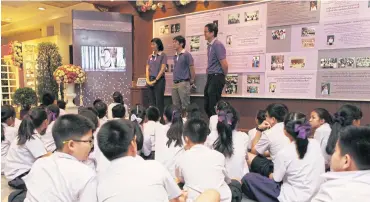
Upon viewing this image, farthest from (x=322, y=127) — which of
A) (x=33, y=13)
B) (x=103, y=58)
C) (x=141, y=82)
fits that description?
(x=33, y=13)

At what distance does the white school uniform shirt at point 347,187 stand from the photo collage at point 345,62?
2.84 metres

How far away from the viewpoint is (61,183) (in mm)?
1336

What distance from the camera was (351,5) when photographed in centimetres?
362

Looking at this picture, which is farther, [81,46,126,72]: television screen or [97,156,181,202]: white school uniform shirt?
[81,46,126,72]: television screen

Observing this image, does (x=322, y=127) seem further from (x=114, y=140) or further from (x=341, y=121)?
(x=114, y=140)

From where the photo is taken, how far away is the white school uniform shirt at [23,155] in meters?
2.39

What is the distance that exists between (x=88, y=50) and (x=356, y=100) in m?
4.66

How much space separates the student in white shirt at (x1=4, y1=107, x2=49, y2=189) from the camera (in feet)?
7.82

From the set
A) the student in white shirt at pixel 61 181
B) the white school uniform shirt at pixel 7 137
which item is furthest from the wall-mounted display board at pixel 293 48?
the student in white shirt at pixel 61 181

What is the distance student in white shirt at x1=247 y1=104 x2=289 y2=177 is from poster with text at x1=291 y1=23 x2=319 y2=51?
1.39m

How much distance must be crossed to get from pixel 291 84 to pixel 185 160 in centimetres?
270

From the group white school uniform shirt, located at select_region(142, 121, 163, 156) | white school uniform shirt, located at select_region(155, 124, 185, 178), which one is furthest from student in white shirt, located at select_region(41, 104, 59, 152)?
white school uniform shirt, located at select_region(155, 124, 185, 178)

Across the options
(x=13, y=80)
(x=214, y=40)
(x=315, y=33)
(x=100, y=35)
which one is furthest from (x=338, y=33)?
(x=13, y=80)

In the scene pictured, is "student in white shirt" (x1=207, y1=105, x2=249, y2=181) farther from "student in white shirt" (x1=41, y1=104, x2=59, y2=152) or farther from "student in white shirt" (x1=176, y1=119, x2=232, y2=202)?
"student in white shirt" (x1=41, y1=104, x2=59, y2=152)
